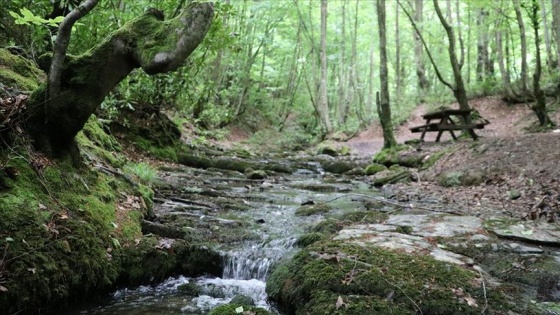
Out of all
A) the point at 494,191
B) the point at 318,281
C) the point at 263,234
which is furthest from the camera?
the point at 494,191

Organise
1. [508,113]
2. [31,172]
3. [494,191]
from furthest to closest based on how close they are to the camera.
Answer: [508,113], [494,191], [31,172]

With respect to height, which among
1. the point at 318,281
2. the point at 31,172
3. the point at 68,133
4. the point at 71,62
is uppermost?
the point at 71,62

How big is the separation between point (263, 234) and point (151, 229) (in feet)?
4.96

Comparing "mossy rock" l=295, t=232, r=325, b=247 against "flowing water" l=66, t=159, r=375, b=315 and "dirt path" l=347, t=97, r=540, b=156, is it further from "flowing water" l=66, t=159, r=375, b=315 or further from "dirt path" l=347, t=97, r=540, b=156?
"dirt path" l=347, t=97, r=540, b=156

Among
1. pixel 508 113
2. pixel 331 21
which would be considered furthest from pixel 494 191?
pixel 331 21

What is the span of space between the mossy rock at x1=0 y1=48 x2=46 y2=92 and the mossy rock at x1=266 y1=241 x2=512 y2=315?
3.85m

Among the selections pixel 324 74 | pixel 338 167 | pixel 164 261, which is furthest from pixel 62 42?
pixel 324 74

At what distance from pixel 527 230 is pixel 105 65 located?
16.8ft

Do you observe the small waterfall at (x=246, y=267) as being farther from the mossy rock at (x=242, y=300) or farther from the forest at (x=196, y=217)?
the mossy rock at (x=242, y=300)

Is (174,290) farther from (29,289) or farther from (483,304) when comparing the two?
(483,304)

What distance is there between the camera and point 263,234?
214 inches

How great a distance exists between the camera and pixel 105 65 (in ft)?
12.5

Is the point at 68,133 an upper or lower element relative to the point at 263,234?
upper

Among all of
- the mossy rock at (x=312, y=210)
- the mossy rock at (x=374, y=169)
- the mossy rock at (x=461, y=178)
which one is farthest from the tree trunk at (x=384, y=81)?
the mossy rock at (x=312, y=210)
